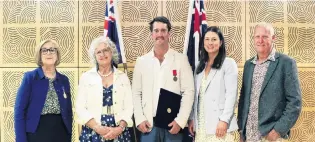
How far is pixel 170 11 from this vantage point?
4.76m

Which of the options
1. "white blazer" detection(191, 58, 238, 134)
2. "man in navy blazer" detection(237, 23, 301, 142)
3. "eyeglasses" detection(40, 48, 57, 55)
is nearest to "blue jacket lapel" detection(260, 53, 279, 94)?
"man in navy blazer" detection(237, 23, 301, 142)

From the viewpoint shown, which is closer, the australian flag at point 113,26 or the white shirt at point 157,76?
the white shirt at point 157,76

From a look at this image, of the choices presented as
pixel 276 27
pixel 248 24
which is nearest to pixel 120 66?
pixel 248 24

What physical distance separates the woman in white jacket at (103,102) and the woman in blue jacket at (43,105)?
168mm

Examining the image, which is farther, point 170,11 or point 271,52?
point 170,11

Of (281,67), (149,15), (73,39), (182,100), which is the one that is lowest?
(182,100)

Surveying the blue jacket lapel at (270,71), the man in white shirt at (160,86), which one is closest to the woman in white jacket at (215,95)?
the man in white shirt at (160,86)

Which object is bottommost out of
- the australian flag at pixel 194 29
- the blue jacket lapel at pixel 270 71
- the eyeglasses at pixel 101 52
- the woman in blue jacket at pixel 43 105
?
the woman in blue jacket at pixel 43 105

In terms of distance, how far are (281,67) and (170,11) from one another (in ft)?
5.94

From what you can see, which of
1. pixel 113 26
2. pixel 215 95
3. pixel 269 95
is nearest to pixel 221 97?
pixel 215 95

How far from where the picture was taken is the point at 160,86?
3736mm

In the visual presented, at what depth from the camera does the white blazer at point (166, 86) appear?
144 inches

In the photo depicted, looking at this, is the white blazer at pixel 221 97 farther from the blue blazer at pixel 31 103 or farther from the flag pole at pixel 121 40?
the blue blazer at pixel 31 103

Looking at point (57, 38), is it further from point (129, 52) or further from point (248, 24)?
point (248, 24)
